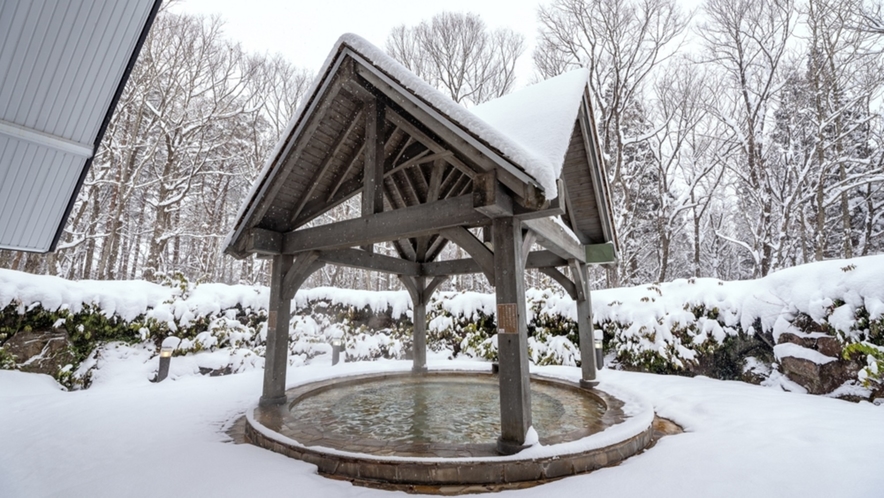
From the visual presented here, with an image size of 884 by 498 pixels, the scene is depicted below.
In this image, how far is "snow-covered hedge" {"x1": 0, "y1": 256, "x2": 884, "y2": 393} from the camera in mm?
6488

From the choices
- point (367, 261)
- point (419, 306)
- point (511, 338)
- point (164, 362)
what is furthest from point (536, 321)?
point (164, 362)

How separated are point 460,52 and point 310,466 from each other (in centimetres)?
1735

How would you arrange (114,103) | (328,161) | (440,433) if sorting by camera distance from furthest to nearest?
(328,161) < (440,433) < (114,103)

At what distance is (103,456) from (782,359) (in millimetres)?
9904

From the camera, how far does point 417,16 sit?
17.0m

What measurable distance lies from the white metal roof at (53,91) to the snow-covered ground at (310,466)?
99.3 inches

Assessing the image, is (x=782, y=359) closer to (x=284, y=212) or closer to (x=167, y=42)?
(x=284, y=212)

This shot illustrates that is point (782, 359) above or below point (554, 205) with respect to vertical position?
below

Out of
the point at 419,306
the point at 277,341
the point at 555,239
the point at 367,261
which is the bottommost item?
the point at 277,341

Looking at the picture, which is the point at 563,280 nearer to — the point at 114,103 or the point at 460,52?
the point at 114,103

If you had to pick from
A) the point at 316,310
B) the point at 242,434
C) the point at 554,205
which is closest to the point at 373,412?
the point at 242,434

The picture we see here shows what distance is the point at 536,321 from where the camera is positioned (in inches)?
416

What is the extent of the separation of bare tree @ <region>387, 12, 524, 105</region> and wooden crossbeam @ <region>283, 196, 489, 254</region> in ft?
44.5

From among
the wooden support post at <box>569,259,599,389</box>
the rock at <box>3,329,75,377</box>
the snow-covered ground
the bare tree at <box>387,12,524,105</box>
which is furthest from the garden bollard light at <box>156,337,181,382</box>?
the bare tree at <box>387,12,524,105</box>
